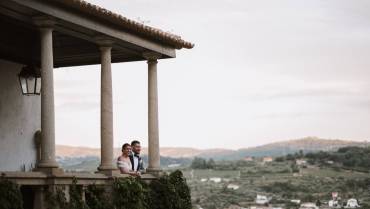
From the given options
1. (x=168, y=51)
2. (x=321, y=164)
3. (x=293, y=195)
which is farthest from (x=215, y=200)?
(x=168, y=51)

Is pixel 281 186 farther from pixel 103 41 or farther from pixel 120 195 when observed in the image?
pixel 120 195

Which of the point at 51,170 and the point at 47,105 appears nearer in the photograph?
the point at 51,170

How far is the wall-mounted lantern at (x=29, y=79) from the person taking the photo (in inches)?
666

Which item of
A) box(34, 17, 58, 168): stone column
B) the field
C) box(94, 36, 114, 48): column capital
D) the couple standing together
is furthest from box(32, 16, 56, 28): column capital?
the field

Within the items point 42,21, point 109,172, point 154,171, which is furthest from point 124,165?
point 42,21

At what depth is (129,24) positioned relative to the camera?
16.4m

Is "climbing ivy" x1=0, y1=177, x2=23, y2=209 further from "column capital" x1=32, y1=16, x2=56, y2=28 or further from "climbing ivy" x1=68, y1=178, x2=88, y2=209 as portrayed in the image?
"column capital" x1=32, y1=16, x2=56, y2=28

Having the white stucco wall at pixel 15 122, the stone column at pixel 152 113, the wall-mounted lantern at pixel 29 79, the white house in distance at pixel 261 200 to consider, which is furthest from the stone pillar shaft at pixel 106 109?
the white house in distance at pixel 261 200

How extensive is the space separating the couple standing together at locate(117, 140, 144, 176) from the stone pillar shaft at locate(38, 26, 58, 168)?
111 inches

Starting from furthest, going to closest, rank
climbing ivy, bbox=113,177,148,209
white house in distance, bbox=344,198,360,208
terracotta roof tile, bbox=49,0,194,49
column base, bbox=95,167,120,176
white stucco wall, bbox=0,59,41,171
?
white house in distance, bbox=344,198,360,208 < white stucco wall, bbox=0,59,41,171 < column base, bbox=95,167,120,176 < climbing ivy, bbox=113,177,148,209 < terracotta roof tile, bbox=49,0,194,49

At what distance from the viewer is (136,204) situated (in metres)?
16.2

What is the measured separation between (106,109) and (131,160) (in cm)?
194

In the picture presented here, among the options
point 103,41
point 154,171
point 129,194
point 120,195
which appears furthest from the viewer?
point 154,171

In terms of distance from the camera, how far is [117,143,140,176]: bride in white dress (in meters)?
16.9
